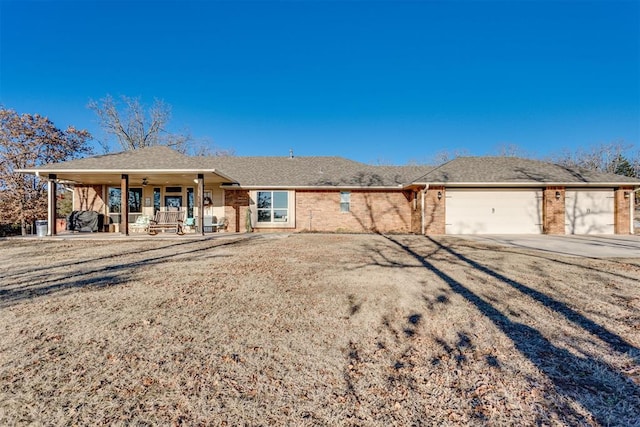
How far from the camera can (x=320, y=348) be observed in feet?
9.20

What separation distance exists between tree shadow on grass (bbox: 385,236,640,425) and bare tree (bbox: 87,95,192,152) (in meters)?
29.7

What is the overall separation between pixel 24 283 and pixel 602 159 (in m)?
54.8

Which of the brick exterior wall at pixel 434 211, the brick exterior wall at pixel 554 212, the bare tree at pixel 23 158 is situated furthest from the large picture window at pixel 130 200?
the brick exterior wall at pixel 554 212

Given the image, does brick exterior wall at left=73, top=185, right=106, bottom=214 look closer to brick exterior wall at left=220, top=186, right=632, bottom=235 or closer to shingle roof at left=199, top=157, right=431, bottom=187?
shingle roof at left=199, top=157, right=431, bottom=187

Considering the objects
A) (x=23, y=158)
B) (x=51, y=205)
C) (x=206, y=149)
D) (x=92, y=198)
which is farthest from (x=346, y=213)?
(x=206, y=149)

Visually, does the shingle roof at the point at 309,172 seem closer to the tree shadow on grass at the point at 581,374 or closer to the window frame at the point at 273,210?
the window frame at the point at 273,210

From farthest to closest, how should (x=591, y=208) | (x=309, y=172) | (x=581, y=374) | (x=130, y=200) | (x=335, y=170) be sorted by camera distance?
(x=335, y=170) < (x=309, y=172) < (x=130, y=200) < (x=591, y=208) < (x=581, y=374)

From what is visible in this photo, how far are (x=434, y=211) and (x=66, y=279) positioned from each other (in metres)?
12.9

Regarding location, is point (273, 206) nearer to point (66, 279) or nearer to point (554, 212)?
point (66, 279)

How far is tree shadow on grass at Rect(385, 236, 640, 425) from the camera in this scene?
6.43ft

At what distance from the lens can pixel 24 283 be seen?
16.4 feet

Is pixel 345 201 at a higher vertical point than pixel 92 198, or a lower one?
lower

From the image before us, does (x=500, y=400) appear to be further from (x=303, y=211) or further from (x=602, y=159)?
(x=602, y=159)

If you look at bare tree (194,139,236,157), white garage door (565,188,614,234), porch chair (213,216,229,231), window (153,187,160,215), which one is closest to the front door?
window (153,187,160,215)
